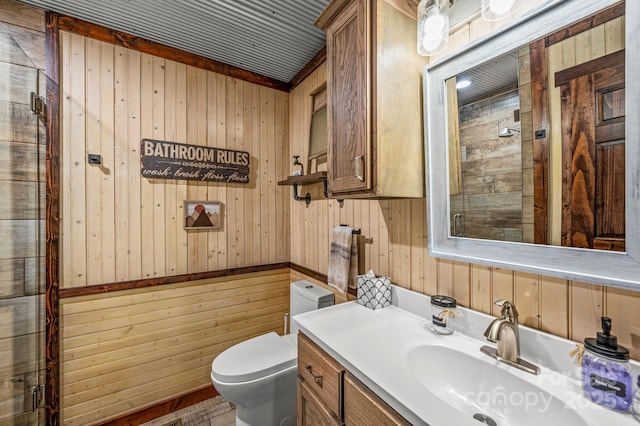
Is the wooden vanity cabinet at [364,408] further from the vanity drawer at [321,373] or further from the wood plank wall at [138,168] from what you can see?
the wood plank wall at [138,168]

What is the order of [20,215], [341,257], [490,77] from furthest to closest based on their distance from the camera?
[341,257] → [20,215] → [490,77]

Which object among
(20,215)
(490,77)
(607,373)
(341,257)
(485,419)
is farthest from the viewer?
(341,257)

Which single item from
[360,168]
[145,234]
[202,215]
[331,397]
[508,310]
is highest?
[360,168]

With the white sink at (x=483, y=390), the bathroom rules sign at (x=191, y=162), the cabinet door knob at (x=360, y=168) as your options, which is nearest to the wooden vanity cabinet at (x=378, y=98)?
the cabinet door knob at (x=360, y=168)

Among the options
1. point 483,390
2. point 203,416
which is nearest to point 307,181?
point 483,390

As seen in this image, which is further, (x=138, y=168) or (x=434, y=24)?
(x=138, y=168)

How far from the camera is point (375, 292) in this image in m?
1.37

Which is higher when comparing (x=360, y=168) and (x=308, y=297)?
(x=360, y=168)

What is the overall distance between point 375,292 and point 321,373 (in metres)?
0.49

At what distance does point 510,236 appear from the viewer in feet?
3.07

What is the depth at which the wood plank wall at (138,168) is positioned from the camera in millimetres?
1685

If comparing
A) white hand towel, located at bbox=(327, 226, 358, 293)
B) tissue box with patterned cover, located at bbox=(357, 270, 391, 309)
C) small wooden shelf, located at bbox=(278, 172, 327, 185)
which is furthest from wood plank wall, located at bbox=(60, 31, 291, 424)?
tissue box with patterned cover, located at bbox=(357, 270, 391, 309)

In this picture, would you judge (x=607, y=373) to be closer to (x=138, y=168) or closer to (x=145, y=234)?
(x=145, y=234)

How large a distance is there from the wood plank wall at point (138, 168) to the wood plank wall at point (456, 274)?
1.58 feet
